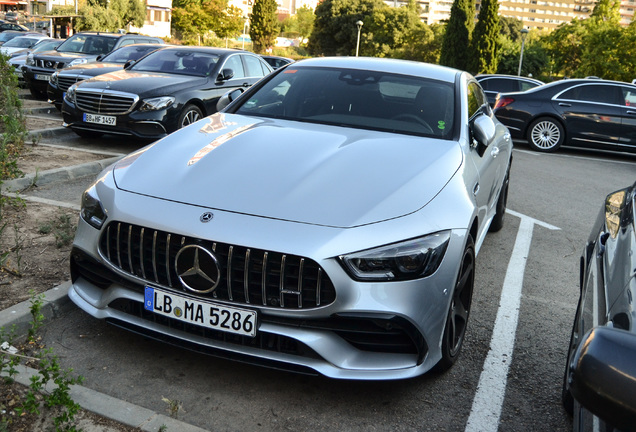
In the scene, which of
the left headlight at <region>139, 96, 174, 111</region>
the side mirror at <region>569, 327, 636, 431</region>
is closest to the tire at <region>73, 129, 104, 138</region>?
the left headlight at <region>139, 96, 174, 111</region>

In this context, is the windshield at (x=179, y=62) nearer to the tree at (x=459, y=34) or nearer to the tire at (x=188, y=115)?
the tire at (x=188, y=115)

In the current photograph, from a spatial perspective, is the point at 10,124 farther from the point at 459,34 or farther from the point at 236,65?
the point at 459,34

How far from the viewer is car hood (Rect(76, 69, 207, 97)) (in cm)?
927

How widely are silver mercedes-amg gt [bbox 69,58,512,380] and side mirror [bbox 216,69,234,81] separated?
677 cm

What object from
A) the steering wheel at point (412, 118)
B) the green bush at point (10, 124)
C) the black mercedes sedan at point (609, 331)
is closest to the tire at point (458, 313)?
the black mercedes sedan at point (609, 331)

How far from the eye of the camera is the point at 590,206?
338 inches

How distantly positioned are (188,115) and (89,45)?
7.12 m

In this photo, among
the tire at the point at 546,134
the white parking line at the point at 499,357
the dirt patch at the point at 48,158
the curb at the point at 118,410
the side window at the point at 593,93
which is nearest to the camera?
the curb at the point at 118,410

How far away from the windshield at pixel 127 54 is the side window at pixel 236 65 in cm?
271

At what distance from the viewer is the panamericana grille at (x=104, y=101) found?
912 cm

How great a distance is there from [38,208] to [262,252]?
11.8 feet

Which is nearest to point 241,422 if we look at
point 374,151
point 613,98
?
point 374,151

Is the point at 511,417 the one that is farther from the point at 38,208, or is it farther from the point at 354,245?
the point at 38,208

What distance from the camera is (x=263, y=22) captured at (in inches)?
3287
